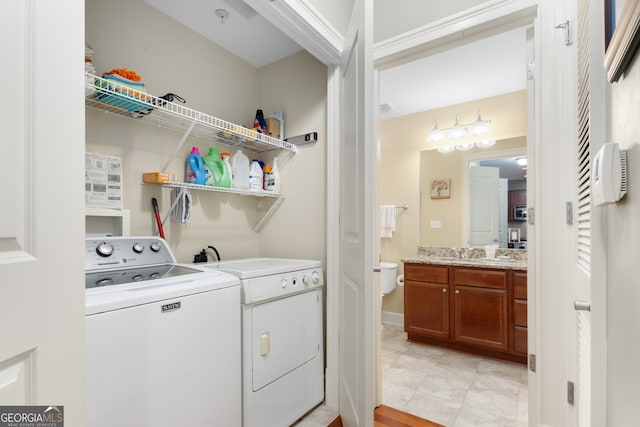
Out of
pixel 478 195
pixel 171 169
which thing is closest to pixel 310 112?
pixel 171 169

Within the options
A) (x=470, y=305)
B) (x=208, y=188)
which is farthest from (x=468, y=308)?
(x=208, y=188)

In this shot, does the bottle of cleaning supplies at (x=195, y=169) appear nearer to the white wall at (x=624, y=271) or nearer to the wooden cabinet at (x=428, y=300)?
the white wall at (x=624, y=271)

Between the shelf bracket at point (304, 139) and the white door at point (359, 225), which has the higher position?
the shelf bracket at point (304, 139)

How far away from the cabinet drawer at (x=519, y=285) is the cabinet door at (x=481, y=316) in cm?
9

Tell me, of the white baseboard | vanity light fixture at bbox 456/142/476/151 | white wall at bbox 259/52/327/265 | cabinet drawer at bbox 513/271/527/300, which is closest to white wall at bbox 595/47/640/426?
white wall at bbox 259/52/327/265

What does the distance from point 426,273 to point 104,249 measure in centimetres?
262

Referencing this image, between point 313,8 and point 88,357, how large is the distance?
1798mm

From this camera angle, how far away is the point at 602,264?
0.61m

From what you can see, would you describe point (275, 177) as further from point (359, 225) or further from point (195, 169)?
point (359, 225)

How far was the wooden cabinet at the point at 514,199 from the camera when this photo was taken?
2.84 metres

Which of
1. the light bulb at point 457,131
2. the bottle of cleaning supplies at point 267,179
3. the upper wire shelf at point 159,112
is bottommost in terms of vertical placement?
the bottle of cleaning supplies at point 267,179

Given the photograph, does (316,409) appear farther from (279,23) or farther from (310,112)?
(279,23)

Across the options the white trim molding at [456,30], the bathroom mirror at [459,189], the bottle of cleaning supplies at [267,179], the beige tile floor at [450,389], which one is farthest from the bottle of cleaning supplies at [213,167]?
the bathroom mirror at [459,189]

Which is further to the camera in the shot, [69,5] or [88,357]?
[88,357]
